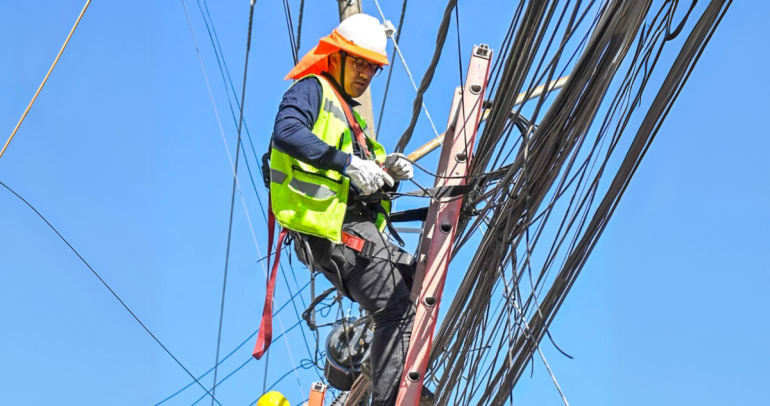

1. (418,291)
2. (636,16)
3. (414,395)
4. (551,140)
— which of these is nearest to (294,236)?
(418,291)

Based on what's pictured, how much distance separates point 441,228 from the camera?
12.5ft

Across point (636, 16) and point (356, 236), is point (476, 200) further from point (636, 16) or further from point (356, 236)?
point (636, 16)

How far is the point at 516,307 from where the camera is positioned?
380cm

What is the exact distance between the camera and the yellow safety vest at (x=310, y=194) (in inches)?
144

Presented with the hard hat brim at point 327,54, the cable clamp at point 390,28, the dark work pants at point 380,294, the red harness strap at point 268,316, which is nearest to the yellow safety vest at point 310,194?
the dark work pants at point 380,294

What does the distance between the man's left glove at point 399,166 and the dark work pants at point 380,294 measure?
240 millimetres

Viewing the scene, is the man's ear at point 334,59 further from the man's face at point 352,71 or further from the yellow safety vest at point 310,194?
the yellow safety vest at point 310,194

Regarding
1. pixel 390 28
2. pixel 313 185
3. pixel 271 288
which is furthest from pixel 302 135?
pixel 390 28

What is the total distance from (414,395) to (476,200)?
2.77 ft

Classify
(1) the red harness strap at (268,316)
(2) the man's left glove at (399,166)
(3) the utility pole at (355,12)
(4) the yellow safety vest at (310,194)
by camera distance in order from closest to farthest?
(4) the yellow safety vest at (310,194) < (2) the man's left glove at (399,166) < (1) the red harness strap at (268,316) < (3) the utility pole at (355,12)

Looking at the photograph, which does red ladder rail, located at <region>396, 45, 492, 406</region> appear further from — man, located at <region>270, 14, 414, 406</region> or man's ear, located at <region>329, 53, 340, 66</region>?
man's ear, located at <region>329, 53, 340, 66</region>

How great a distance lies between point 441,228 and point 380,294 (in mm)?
343

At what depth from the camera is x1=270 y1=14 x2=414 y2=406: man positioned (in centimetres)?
363

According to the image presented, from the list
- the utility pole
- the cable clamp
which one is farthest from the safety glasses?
the utility pole
